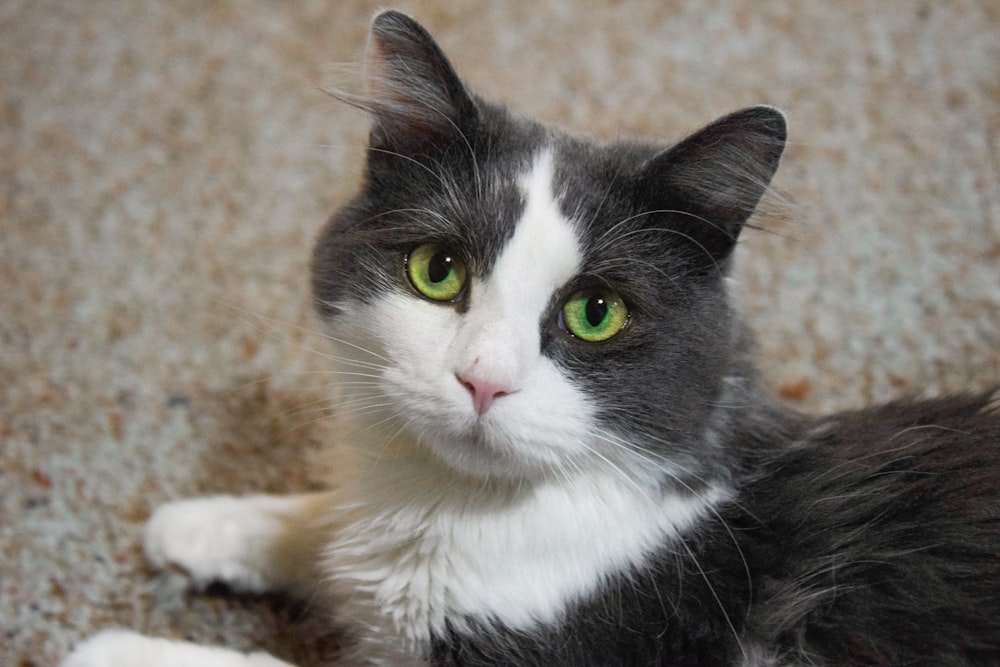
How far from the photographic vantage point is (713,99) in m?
2.48

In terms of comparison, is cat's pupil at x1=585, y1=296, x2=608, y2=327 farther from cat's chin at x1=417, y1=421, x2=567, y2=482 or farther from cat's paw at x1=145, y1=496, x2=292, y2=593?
cat's paw at x1=145, y1=496, x2=292, y2=593

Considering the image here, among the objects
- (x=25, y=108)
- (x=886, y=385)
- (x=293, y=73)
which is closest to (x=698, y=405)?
(x=886, y=385)

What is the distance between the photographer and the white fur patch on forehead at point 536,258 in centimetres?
108

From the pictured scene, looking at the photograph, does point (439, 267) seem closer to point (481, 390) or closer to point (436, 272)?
point (436, 272)

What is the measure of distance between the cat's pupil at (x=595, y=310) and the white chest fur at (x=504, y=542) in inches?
8.2

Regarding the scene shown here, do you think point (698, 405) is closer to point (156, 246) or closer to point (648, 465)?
point (648, 465)

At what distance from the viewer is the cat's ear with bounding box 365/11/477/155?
1.20 m

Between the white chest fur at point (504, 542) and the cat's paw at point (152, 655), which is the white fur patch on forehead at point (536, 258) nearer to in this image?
the white chest fur at point (504, 542)

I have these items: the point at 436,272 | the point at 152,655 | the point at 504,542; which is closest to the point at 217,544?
the point at 152,655

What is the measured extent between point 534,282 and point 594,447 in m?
0.23

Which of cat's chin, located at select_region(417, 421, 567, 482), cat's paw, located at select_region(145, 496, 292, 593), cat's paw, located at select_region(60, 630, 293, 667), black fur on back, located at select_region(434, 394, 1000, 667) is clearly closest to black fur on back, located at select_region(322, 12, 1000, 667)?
black fur on back, located at select_region(434, 394, 1000, 667)

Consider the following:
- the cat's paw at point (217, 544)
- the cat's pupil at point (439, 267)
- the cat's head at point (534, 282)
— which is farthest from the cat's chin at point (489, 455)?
the cat's paw at point (217, 544)

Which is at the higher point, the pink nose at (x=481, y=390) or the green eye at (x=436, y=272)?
the green eye at (x=436, y=272)

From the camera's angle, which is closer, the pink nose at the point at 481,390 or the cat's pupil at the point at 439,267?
the pink nose at the point at 481,390
